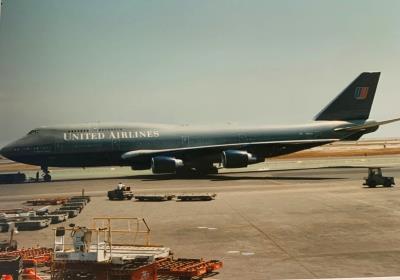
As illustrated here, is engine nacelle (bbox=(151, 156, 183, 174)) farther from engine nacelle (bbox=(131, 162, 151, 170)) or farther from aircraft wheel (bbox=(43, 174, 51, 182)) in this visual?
aircraft wheel (bbox=(43, 174, 51, 182))

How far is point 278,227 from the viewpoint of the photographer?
2100 cm

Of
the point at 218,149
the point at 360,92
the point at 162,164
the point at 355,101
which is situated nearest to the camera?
the point at 162,164

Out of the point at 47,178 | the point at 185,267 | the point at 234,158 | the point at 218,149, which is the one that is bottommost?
the point at 185,267

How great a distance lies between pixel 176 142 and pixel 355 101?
79.3 ft

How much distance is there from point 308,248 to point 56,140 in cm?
3842

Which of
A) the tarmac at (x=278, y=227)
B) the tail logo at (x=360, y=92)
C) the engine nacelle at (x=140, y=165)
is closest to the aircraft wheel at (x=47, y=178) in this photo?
the engine nacelle at (x=140, y=165)

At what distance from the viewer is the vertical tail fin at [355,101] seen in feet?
190

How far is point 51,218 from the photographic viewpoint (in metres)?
24.1

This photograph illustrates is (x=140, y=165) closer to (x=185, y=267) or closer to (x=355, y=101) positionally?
(x=355, y=101)

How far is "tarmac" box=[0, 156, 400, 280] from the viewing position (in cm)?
1438

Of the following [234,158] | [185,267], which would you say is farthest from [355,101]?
[185,267]

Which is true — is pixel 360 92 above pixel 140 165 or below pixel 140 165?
above

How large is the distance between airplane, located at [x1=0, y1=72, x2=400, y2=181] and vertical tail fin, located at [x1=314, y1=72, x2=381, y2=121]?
→ 0.12 meters

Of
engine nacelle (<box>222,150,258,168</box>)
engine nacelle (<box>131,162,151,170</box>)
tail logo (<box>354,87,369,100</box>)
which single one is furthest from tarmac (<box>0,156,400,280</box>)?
tail logo (<box>354,87,369,100</box>)
